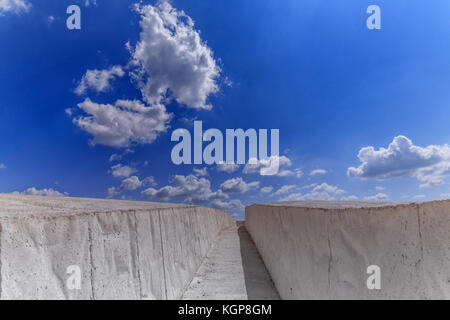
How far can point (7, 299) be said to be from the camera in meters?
2.65

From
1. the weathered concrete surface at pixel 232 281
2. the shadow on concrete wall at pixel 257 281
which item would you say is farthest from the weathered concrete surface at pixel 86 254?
the shadow on concrete wall at pixel 257 281

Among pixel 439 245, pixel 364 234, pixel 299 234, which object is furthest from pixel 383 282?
pixel 299 234

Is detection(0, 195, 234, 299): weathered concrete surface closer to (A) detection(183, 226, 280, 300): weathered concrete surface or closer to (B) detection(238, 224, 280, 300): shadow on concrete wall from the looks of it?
(A) detection(183, 226, 280, 300): weathered concrete surface

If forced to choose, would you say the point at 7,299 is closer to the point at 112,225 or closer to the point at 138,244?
the point at 112,225

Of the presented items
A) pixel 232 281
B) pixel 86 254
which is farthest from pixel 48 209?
pixel 232 281

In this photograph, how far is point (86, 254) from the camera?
3533 mm

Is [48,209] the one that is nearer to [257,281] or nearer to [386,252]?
[386,252]

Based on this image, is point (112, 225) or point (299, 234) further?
point (299, 234)

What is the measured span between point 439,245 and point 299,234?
7.39 feet

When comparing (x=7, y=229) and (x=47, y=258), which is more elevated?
(x=7, y=229)

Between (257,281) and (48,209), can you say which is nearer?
(48,209)

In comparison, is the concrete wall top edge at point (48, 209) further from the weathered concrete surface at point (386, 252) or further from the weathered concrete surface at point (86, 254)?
the weathered concrete surface at point (386, 252)

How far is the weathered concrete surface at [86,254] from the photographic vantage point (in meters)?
2.86

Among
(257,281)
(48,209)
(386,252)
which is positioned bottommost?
(257,281)
